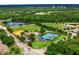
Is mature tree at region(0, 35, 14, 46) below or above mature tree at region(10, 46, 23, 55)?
above

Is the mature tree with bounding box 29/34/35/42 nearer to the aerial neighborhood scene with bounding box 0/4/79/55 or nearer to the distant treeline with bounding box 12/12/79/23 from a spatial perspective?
the aerial neighborhood scene with bounding box 0/4/79/55

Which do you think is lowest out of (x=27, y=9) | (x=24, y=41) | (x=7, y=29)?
(x=24, y=41)

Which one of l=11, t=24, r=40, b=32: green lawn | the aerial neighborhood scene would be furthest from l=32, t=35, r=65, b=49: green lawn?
l=11, t=24, r=40, b=32: green lawn

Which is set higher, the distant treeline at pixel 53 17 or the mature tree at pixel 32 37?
the distant treeline at pixel 53 17

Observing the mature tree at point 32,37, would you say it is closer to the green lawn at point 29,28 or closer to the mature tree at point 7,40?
the green lawn at point 29,28

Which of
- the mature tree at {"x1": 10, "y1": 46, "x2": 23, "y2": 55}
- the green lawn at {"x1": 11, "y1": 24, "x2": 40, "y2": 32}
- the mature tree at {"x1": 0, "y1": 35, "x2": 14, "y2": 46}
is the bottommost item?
the mature tree at {"x1": 10, "y1": 46, "x2": 23, "y2": 55}

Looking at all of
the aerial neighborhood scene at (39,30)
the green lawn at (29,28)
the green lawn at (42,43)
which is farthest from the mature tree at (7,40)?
the green lawn at (42,43)

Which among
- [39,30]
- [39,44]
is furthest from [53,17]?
[39,44]
